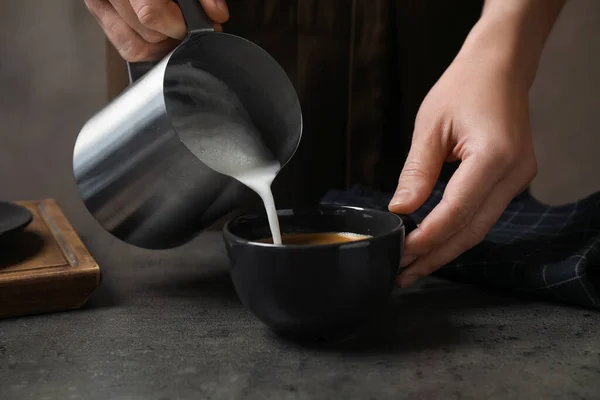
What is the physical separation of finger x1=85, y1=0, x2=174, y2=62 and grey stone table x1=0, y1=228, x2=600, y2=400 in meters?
0.25

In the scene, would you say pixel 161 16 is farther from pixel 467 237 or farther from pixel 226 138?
pixel 467 237

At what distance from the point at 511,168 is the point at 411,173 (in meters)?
0.10

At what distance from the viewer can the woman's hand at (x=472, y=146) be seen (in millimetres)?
645

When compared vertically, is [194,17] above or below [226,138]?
above

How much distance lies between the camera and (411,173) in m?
0.67

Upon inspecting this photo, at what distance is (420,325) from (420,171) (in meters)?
0.15

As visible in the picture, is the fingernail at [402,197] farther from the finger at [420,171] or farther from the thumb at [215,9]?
the thumb at [215,9]

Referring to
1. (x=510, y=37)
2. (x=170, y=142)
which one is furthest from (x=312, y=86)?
(x=170, y=142)

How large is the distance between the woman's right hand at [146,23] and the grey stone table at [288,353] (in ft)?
0.84

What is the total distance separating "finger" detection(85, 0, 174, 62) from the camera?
2.31ft

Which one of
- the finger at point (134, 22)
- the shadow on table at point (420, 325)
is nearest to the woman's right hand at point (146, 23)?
the finger at point (134, 22)

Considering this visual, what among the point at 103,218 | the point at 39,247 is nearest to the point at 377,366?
the point at 103,218

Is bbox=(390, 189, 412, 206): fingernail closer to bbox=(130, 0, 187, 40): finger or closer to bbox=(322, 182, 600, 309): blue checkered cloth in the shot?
bbox=(322, 182, 600, 309): blue checkered cloth

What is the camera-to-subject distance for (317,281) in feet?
1.73
